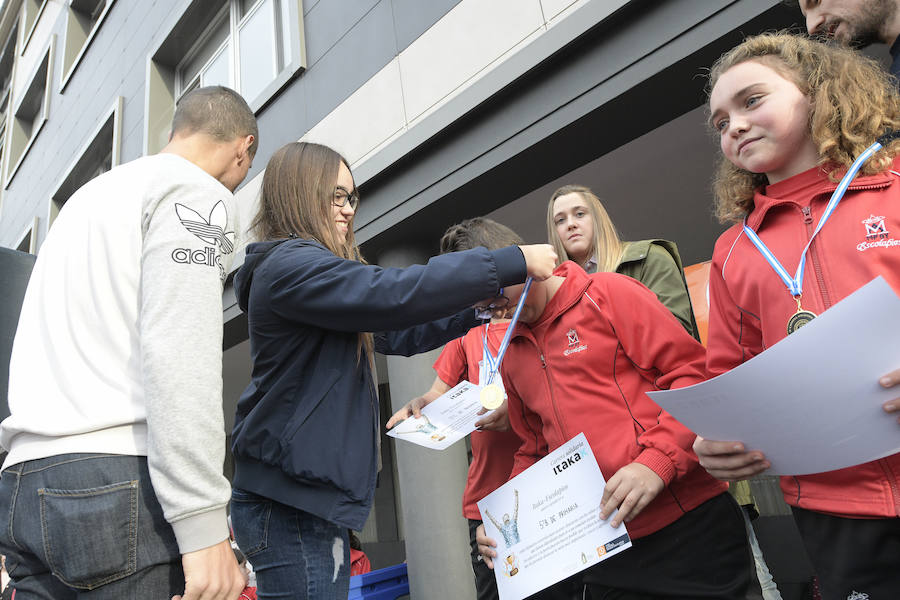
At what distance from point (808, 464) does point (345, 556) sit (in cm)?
107

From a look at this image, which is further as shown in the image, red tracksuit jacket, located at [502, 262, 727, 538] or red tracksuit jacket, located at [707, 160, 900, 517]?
red tracksuit jacket, located at [502, 262, 727, 538]

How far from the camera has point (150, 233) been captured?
1257 mm

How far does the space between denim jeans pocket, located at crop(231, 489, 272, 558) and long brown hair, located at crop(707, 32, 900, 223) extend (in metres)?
1.43

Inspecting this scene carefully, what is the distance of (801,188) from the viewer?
1.38 metres

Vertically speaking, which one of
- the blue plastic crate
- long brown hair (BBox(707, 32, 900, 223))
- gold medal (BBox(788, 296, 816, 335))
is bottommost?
the blue plastic crate

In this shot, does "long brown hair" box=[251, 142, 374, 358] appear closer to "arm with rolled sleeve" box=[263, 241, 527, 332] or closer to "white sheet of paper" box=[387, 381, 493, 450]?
"arm with rolled sleeve" box=[263, 241, 527, 332]

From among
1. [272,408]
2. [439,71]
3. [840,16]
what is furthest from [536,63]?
[272,408]

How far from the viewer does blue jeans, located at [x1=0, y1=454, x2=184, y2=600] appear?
106 cm

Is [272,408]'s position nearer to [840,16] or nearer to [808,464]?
[808,464]

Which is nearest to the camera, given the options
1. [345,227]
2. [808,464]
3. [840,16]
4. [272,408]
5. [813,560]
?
[808,464]

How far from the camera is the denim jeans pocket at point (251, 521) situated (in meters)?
1.43

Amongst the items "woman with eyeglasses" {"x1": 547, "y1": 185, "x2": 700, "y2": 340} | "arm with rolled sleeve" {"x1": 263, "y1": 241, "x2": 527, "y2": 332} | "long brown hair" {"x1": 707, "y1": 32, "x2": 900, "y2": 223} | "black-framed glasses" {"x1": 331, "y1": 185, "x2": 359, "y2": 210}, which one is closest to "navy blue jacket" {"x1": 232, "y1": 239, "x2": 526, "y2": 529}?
"arm with rolled sleeve" {"x1": 263, "y1": 241, "x2": 527, "y2": 332}

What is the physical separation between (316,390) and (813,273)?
1156 millimetres

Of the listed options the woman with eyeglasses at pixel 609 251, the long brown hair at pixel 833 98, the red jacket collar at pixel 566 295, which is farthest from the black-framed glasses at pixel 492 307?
the woman with eyeglasses at pixel 609 251
